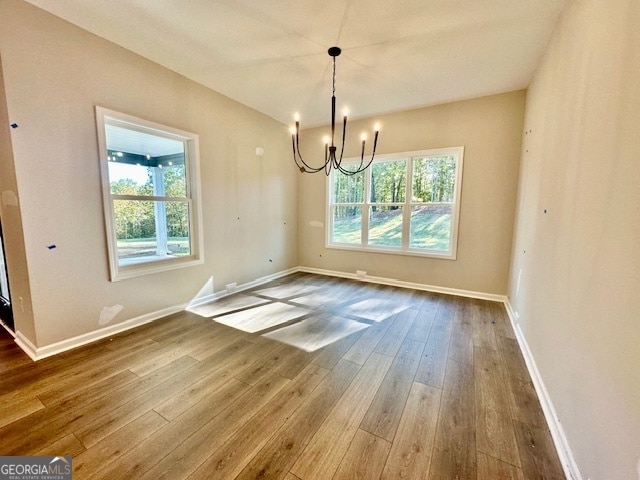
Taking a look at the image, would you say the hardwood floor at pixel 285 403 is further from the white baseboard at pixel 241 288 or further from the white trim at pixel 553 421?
the white baseboard at pixel 241 288

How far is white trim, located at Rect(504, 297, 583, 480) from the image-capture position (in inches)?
48.9

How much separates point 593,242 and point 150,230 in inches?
150

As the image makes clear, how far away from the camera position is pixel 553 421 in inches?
59.4

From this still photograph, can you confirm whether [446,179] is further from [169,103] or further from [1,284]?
[1,284]

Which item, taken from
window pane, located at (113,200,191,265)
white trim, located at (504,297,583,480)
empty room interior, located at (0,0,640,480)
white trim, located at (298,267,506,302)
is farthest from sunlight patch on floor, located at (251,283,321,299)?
white trim, located at (504,297,583,480)

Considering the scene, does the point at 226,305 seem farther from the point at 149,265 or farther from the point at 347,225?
the point at 347,225

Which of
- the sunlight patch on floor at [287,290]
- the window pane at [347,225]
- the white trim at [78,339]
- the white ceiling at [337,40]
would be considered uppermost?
the white ceiling at [337,40]

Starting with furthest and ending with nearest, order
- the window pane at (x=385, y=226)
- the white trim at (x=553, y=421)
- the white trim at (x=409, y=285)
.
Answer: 1. the window pane at (x=385, y=226)
2. the white trim at (x=409, y=285)
3. the white trim at (x=553, y=421)

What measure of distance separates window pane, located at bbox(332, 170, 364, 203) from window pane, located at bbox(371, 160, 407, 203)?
0.23 m

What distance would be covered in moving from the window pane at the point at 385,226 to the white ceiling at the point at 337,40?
1.80m

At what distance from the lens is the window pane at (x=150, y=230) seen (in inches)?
105

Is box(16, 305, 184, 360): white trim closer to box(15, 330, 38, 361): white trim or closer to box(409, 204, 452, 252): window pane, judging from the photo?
box(15, 330, 38, 361): white trim

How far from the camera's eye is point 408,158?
160 inches

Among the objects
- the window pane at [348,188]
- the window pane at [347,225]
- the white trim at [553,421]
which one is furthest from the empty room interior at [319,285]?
the window pane at [347,225]
